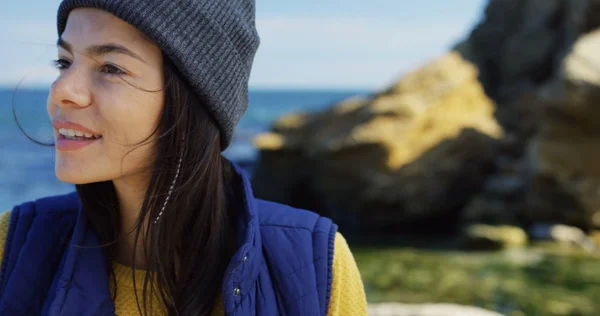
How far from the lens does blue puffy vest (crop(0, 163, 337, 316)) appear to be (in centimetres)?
152

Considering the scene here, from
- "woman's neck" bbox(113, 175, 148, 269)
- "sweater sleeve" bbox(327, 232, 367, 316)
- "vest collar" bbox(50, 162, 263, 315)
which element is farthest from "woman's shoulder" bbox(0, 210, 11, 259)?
"sweater sleeve" bbox(327, 232, 367, 316)

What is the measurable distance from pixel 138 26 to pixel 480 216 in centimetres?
967

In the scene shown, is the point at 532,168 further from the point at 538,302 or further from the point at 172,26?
the point at 172,26

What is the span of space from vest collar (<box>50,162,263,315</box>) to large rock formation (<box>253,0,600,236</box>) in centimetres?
798

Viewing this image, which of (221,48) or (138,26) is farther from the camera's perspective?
(221,48)

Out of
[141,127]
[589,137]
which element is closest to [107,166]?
[141,127]

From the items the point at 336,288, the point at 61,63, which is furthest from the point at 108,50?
the point at 336,288

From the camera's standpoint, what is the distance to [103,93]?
153cm

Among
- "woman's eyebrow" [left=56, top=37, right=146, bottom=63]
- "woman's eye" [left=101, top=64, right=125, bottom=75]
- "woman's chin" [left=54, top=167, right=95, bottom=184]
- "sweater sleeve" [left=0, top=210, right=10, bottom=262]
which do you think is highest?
"woman's eyebrow" [left=56, top=37, right=146, bottom=63]

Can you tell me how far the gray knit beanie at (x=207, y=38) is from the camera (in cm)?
153

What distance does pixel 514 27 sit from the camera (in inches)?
900

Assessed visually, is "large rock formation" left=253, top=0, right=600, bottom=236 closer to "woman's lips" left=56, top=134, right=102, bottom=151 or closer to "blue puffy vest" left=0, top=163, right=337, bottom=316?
"blue puffy vest" left=0, top=163, right=337, bottom=316

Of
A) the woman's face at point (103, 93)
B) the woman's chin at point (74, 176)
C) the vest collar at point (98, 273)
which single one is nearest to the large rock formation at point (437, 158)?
the vest collar at point (98, 273)

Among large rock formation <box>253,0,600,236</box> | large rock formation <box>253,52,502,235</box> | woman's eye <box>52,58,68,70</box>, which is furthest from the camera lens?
large rock formation <box>253,52,502,235</box>
